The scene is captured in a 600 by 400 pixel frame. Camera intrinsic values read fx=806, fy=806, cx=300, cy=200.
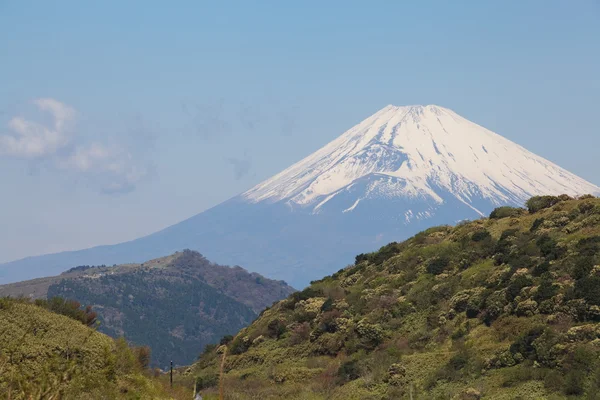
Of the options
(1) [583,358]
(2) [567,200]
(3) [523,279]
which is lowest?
(1) [583,358]

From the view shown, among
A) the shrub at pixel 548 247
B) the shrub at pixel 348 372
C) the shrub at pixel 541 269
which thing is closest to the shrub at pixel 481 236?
the shrub at pixel 548 247

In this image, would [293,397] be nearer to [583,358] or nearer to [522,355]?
[522,355]

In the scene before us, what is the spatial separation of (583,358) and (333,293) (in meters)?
23.2

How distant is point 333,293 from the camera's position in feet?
152

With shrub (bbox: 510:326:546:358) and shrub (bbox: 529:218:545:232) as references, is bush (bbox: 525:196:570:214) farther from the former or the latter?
shrub (bbox: 510:326:546:358)

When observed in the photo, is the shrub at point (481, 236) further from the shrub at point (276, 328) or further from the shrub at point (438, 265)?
the shrub at point (276, 328)

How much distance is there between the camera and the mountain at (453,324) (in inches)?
1032

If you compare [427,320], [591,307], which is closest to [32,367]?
[591,307]

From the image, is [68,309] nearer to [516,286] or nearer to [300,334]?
[300,334]

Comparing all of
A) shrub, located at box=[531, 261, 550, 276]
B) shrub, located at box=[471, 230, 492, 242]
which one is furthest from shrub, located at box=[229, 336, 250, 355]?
shrub, located at box=[531, 261, 550, 276]

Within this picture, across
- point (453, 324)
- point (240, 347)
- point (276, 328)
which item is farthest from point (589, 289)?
point (240, 347)

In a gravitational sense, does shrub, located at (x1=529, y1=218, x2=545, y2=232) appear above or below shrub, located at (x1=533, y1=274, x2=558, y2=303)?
above

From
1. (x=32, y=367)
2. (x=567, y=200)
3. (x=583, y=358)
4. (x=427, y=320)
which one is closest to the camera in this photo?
(x=32, y=367)

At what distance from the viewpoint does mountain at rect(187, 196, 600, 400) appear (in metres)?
26.2
